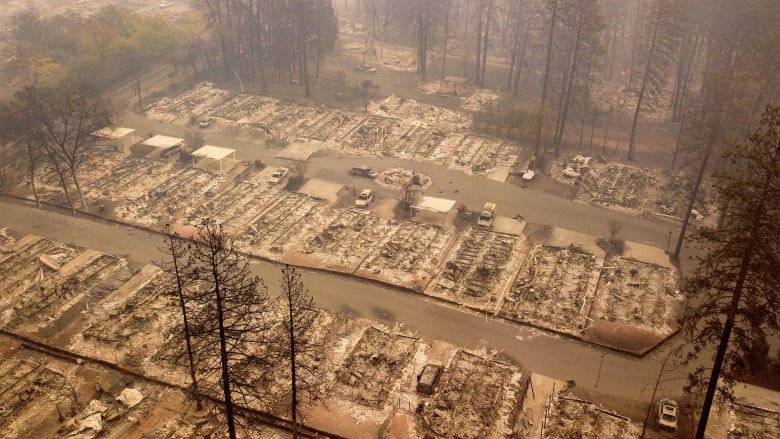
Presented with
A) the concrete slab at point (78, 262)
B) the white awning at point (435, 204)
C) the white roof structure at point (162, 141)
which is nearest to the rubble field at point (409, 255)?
A: the white awning at point (435, 204)

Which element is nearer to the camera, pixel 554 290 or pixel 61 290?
pixel 61 290

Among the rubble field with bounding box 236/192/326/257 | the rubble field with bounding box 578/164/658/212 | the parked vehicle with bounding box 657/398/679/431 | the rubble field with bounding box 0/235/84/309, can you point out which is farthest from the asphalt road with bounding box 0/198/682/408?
the rubble field with bounding box 578/164/658/212

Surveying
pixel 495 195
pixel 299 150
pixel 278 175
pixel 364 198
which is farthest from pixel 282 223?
pixel 495 195

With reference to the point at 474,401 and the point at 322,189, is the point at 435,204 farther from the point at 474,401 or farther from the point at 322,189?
the point at 474,401

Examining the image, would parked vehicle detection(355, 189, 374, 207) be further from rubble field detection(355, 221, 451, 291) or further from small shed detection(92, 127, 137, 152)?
small shed detection(92, 127, 137, 152)

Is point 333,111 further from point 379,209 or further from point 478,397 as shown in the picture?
point 478,397
